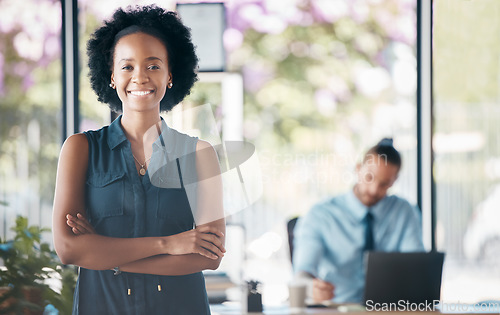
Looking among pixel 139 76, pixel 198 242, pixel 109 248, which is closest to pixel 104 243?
pixel 109 248

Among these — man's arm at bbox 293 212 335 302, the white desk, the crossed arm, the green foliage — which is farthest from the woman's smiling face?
man's arm at bbox 293 212 335 302

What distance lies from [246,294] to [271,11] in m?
1.96

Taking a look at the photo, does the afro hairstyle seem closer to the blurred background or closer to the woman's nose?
the woman's nose

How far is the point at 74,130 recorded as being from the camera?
2.32m

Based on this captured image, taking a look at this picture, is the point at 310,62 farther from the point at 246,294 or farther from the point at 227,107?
the point at 246,294

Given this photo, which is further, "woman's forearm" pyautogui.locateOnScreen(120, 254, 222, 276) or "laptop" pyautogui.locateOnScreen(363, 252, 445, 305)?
"laptop" pyautogui.locateOnScreen(363, 252, 445, 305)

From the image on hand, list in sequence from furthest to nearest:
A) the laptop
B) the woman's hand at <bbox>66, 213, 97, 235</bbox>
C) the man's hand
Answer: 1. the man's hand
2. the laptop
3. the woman's hand at <bbox>66, 213, 97, 235</bbox>

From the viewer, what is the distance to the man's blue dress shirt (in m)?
2.83

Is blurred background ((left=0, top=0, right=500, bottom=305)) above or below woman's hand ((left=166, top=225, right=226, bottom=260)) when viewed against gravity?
above

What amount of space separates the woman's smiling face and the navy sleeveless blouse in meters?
0.11

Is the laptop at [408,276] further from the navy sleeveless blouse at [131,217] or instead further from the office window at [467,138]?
the office window at [467,138]

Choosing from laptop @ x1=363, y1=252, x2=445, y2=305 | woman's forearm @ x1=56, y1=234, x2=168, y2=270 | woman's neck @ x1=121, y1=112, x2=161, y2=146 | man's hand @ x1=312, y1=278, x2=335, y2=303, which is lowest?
man's hand @ x1=312, y1=278, x2=335, y2=303

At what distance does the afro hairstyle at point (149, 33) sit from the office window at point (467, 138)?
1.94 meters

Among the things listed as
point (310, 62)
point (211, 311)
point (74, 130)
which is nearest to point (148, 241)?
point (211, 311)
